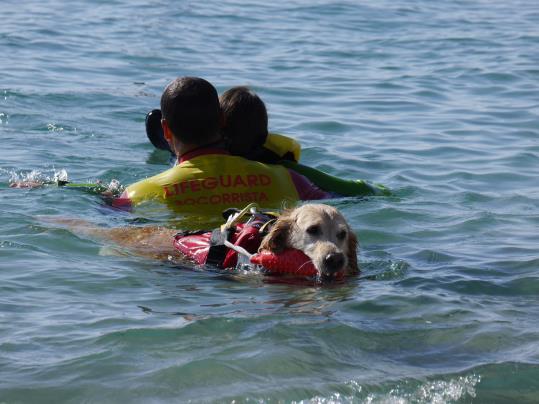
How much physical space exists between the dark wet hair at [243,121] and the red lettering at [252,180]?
0.47 meters

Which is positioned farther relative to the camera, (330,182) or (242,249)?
(330,182)

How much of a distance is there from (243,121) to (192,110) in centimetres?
53

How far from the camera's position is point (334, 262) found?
6.18m

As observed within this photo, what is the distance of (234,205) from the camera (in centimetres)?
762

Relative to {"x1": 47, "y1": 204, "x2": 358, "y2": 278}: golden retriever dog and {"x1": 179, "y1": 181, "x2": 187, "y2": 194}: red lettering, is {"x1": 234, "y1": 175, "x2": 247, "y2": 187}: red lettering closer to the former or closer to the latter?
{"x1": 179, "y1": 181, "x2": 187, "y2": 194}: red lettering

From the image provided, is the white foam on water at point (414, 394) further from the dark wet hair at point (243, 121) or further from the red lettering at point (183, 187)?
the dark wet hair at point (243, 121)

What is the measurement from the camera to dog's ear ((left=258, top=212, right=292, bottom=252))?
641 centimetres

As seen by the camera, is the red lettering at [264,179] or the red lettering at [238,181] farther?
the red lettering at [264,179]

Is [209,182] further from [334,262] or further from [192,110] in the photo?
[334,262]

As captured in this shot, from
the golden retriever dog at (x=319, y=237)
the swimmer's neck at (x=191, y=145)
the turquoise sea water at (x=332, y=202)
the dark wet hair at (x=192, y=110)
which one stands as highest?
the dark wet hair at (x=192, y=110)

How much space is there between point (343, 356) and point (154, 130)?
408 cm

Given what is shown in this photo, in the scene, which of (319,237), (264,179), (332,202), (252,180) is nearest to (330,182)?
(332,202)

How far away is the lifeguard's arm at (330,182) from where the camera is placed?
8.33 meters

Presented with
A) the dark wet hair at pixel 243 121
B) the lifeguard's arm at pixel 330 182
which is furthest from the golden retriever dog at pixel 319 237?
the lifeguard's arm at pixel 330 182
